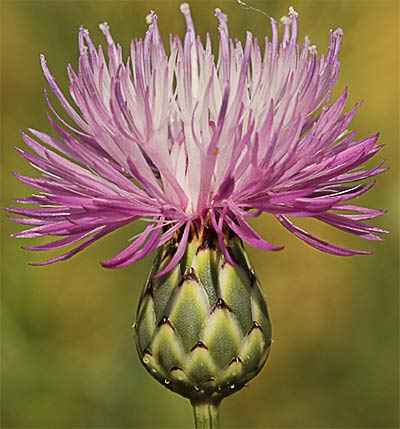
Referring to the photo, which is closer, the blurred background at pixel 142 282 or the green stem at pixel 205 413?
the green stem at pixel 205 413

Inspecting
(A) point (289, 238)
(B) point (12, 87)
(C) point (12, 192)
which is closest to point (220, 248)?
(C) point (12, 192)

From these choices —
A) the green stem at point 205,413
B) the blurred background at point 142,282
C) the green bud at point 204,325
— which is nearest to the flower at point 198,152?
the green bud at point 204,325

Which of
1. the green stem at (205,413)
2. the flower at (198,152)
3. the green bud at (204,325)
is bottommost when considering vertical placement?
the green stem at (205,413)

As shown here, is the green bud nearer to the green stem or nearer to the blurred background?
the green stem

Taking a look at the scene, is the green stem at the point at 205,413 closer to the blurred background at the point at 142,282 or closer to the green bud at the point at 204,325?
the green bud at the point at 204,325

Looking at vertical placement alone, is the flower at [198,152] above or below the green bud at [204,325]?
above

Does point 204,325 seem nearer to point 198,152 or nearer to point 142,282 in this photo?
point 198,152

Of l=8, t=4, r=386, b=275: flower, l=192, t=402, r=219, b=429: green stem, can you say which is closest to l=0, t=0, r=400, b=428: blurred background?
l=192, t=402, r=219, b=429: green stem

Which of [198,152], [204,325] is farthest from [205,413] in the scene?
[198,152]

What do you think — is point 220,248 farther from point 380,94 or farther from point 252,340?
point 380,94
